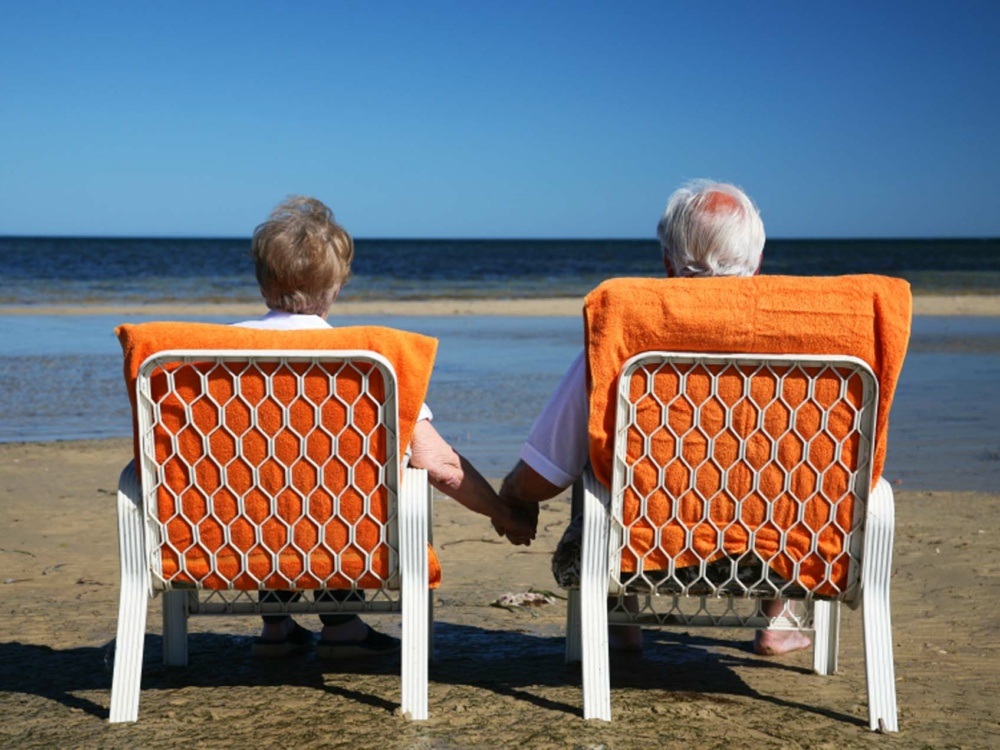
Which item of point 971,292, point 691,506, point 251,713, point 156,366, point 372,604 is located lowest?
point 251,713

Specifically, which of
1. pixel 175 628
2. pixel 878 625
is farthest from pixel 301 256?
pixel 878 625

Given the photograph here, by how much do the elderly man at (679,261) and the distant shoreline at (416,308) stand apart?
637 inches

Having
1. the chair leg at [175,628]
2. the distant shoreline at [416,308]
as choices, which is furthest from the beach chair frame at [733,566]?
the distant shoreline at [416,308]

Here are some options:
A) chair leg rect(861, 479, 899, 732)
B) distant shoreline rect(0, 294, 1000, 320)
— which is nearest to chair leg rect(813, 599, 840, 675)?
chair leg rect(861, 479, 899, 732)

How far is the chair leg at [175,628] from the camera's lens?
319cm

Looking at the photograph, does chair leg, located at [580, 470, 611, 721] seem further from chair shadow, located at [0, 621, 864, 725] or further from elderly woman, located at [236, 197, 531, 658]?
elderly woman, located at [236, 197, 531, 658]

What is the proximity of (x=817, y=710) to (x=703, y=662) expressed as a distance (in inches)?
20.6

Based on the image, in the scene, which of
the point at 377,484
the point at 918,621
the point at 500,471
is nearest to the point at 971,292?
the point at 500,471

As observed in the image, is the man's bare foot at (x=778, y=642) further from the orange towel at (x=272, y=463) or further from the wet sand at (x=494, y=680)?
the orange towel at (x=272, y=463)

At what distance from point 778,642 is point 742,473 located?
1044mm

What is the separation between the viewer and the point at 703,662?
3.41 metres

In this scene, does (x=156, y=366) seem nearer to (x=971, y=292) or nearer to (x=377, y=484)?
(x=377, y=484)

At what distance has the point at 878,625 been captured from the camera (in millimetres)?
2762

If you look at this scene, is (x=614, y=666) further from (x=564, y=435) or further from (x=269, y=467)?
(x=269, y=467)
